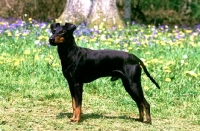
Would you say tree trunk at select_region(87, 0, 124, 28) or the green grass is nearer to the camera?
the green grass

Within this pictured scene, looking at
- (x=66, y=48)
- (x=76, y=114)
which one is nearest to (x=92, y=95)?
(x=76, y=114)

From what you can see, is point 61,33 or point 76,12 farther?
point 76,12

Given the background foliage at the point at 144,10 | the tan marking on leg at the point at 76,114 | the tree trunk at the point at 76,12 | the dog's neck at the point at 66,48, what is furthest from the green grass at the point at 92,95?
the background foliage at the point at 144,10

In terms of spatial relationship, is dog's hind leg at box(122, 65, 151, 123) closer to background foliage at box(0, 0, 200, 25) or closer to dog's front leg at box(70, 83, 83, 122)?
dog's front leg at box(70, 83, 83, 122)

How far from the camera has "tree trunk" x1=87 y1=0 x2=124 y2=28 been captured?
13.2 meters

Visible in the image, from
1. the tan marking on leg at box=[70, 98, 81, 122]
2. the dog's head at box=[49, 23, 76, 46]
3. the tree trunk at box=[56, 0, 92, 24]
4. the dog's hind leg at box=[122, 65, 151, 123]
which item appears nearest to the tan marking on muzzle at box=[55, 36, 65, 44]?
the dog's head at box=[49, 23, 76, 46]

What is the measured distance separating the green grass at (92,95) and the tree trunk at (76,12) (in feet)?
14.2

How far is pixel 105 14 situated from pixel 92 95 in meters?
6.40

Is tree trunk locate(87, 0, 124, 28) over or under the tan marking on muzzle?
over

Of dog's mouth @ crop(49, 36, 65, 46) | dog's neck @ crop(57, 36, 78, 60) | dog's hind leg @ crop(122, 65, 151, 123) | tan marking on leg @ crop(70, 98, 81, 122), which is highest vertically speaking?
dog's mouth @ crop(49, 36, 65, 46)

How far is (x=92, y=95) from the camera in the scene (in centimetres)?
707

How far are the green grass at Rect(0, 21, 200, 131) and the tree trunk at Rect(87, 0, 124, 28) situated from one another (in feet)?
11.7

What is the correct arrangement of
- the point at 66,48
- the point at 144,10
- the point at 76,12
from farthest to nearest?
the point at 144,10, the point at 76,12, the point at 66,48

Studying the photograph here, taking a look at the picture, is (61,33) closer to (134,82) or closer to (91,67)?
(91,67)
